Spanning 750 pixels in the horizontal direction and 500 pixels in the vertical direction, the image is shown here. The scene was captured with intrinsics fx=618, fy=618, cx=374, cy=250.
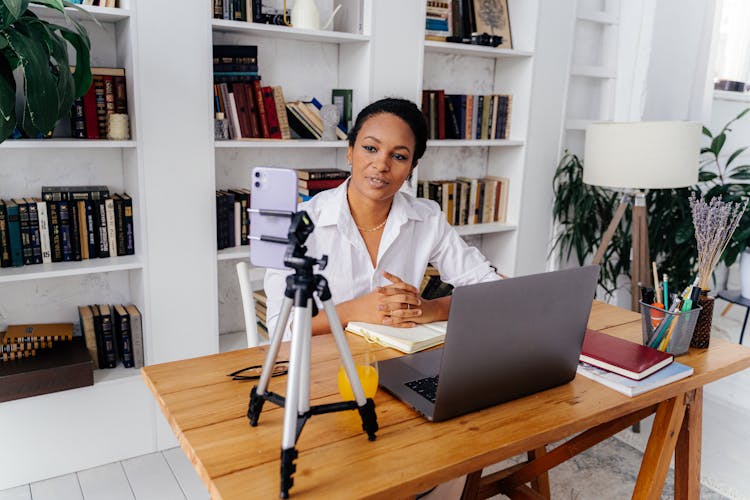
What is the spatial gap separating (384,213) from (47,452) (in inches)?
62.0

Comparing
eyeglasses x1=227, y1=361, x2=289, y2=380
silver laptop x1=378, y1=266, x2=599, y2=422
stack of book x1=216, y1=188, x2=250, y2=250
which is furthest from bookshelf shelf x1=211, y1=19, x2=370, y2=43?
silver laptop x1=378, y1=266, x2=599, y2=422

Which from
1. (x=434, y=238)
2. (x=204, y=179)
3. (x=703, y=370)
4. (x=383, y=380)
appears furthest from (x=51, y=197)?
(x=703, y=370)

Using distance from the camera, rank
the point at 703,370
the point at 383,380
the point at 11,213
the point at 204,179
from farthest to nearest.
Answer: the point at 204,179 < the point at 11,213 < the point at 703,370 < the point at 383,380

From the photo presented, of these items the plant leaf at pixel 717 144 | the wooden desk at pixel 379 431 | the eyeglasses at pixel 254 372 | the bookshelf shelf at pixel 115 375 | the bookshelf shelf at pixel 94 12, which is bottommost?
the bookshelf shelf at pixel 115 375

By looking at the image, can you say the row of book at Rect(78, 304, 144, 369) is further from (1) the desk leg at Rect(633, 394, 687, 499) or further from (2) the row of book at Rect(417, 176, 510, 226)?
(1) the desk leg at Rect(633, 394, 687, 499)

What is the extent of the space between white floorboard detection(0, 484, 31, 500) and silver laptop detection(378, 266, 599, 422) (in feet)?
5.56

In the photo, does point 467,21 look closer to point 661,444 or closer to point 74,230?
point 74,230

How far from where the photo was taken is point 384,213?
195cm

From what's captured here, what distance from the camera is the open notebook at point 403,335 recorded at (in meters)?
1.47

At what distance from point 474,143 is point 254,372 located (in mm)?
2164

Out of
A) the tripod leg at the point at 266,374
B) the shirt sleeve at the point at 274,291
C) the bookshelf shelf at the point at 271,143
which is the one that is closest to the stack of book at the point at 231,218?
the bookshelf shelf at the point at 271,143

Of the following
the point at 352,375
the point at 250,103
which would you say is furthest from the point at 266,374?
the point at 250,103

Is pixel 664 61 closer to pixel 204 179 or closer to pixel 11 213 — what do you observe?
pixel 204 179

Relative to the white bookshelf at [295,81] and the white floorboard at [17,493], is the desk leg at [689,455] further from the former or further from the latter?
the white floorboard at [17,493]
